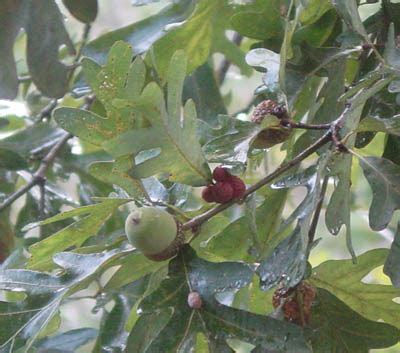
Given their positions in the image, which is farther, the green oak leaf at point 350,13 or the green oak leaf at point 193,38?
the green oak leaf at point 193,38

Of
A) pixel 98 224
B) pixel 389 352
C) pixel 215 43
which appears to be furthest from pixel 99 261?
pixel 389 352

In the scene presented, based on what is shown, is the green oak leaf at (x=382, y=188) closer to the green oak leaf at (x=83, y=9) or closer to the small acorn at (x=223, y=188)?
the small acorn at (x=223, y=188)

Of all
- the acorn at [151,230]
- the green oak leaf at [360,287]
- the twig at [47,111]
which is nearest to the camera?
the acorn at [151,230]

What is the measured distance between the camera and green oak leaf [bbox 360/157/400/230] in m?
0.62

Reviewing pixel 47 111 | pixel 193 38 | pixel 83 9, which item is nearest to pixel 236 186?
pixel 193 38

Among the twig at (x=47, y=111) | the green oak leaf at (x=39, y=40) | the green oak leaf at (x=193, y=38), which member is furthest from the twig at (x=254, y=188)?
the twig at (x=47, y=111)

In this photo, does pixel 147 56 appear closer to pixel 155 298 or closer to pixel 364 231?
pixel 155 298

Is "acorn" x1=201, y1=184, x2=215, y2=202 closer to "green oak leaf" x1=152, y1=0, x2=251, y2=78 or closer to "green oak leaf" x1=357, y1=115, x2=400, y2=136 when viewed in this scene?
"green oak leaf" x1=357, y1=115, x2=400, y2=136

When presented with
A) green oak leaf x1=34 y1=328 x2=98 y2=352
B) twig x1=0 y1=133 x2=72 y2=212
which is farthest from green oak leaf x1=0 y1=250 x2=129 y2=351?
twig x1=0 y1=133 x2=72 y2=212

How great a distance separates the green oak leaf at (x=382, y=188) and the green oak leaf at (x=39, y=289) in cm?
19

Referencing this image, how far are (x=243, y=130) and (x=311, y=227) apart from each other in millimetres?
91

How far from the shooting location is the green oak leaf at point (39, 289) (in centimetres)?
61

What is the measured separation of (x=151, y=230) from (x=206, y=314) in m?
0.08

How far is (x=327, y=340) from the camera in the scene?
0.63 metres
